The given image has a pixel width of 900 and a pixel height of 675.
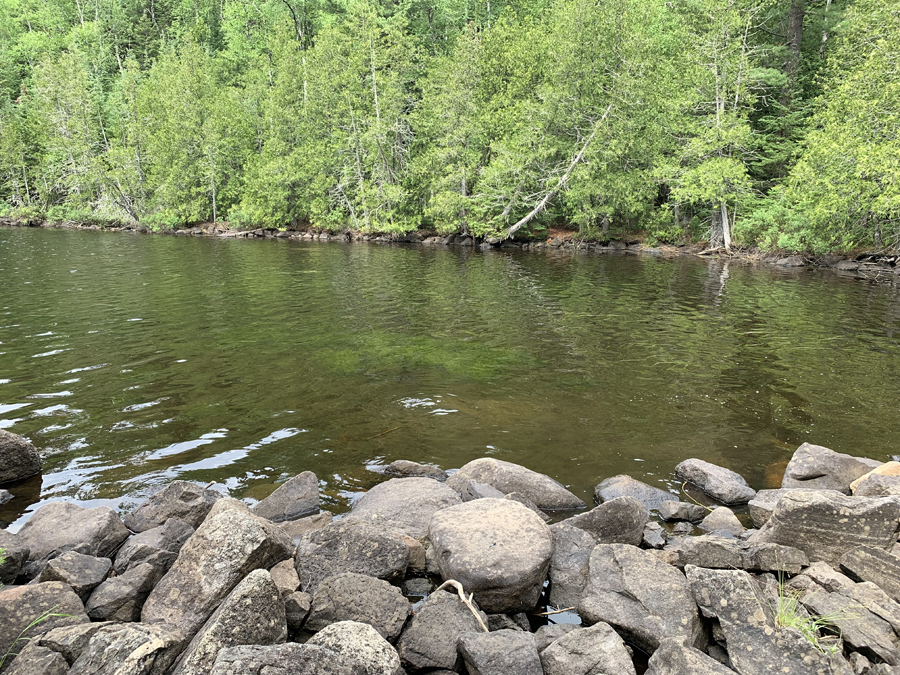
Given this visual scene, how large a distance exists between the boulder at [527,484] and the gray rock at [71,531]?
325 centimetres

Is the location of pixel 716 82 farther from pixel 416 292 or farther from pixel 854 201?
pixel 416 292

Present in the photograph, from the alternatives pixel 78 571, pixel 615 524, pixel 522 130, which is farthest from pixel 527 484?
pixel 522 130

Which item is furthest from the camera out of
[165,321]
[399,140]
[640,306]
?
[399,140]

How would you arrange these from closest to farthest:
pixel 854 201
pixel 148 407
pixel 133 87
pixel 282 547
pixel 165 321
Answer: pixel 282 547 → pixel 148 407 → pixel 165 321 → pixel 854 201 → pixel 133 87

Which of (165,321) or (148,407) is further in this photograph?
(165,321)

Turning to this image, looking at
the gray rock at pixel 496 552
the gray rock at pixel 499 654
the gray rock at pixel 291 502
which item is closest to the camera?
the gray rock at pixel 499 654

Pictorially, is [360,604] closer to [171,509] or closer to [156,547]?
[156,547]

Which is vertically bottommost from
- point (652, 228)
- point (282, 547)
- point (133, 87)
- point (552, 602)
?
point (552, 602)

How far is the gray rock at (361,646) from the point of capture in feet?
9.05

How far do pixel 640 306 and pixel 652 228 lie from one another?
1999 cm

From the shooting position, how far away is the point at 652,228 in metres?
33.5

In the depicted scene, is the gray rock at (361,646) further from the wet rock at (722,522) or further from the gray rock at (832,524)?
the wet rock at (722,522)

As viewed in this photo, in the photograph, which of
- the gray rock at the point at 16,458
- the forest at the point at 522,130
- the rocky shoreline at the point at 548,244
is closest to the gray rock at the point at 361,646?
the gray rock at the point at 16,458

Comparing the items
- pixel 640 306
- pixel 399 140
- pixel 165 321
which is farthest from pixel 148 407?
pixel 399 140
